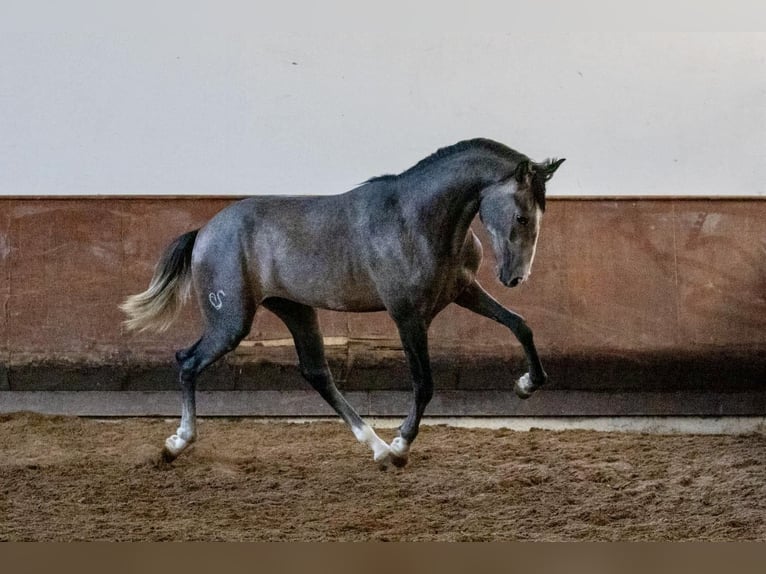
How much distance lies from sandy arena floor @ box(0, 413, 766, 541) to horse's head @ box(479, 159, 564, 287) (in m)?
0.84

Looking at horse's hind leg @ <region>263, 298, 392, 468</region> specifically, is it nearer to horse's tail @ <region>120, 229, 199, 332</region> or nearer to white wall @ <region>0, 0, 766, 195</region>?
horse's tail @ <region>120, 229, 199, 332</region>

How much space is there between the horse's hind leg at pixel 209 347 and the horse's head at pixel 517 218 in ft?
3.36

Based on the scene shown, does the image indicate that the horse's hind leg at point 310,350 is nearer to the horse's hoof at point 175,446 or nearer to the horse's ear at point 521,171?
the horse's hoof at point 175,446

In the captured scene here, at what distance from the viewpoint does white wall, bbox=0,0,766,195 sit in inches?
185

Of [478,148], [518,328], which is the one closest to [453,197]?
[478,148]

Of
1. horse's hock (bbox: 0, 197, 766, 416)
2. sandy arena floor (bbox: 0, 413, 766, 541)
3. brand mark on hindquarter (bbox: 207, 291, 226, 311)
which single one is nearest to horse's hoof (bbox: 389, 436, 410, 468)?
sandy arena floor (bbox: 0, 413, 766, 541)

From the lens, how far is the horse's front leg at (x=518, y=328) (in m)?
2.93

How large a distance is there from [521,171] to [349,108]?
2.12 metres

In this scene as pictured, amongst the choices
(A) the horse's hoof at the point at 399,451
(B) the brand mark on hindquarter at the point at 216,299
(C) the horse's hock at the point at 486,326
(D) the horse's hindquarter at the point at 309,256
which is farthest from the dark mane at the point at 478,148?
(C) the horse's hock at the point at 486,326

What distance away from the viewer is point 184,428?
11.2 ft

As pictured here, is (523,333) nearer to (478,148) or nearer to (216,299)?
(478,148)

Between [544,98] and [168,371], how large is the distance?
8.04 feet

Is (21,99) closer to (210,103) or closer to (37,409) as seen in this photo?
(210,103)

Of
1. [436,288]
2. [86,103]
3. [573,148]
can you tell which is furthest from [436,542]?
[86,103]
